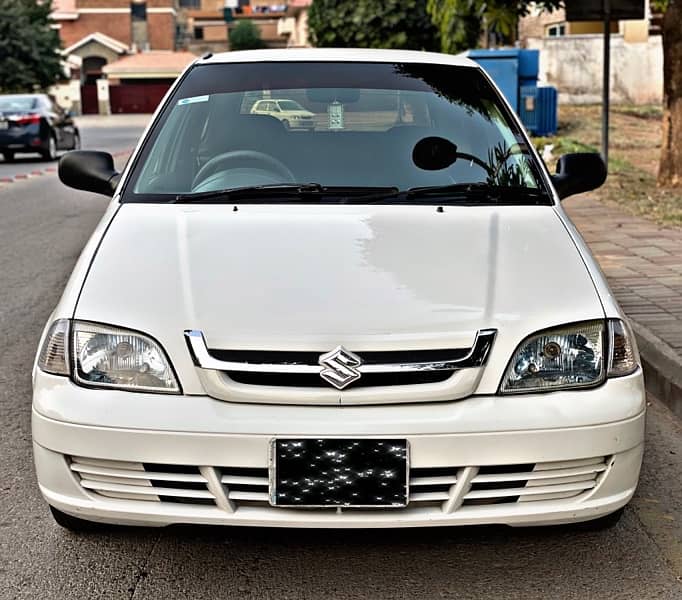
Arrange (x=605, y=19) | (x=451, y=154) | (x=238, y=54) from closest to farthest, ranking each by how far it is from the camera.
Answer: (x=451, y=154) → (x=238, y=54) → (x=605, y=19)

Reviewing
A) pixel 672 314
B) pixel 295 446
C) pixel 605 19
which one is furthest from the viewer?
pixel 605 19

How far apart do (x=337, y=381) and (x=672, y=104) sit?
1070 cm

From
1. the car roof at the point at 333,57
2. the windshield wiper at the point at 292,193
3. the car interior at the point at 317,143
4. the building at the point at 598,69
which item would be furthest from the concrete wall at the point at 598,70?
the windshield wiper at the point at 292,193

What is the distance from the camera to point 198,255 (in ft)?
11.3

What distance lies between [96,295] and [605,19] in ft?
33.3

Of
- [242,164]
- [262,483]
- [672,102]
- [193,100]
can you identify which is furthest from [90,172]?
[672,102]

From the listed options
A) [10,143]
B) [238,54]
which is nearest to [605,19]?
[238,54]

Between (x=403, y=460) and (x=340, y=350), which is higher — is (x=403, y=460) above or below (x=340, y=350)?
below

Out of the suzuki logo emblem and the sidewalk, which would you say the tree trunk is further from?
the suzuki logo emblem

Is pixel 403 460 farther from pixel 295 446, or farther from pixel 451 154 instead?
pixel 451 154

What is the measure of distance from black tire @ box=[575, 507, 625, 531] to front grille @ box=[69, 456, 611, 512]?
1.24ft

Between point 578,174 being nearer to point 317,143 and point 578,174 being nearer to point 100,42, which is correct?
point 317,143

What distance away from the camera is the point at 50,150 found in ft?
75.2

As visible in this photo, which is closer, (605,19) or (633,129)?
(605,19)
